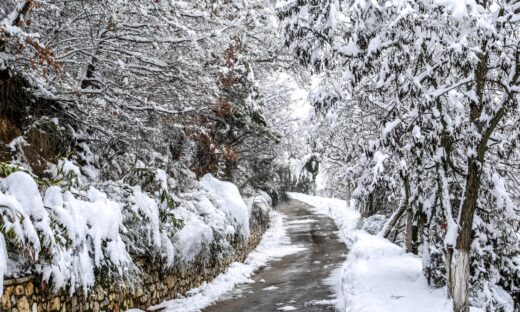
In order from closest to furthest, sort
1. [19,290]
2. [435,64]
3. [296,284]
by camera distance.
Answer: [19,290], [435,64], [296,284]

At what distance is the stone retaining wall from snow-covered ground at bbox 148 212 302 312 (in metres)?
0.19

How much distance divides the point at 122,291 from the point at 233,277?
18.6 feet

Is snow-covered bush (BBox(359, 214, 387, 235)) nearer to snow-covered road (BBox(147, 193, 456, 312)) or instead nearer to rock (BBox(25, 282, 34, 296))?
snow-covered road (BBox(147, 193, 456, 312))

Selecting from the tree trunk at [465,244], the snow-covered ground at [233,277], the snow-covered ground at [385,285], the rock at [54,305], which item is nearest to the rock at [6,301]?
the rock at [54,305]

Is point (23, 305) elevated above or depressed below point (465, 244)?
below

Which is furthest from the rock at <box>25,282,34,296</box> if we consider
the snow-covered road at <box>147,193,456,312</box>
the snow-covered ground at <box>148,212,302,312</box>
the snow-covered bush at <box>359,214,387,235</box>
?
the snow-covered bush at <box>359,214,387,235</box>

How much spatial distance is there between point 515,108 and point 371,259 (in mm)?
7204

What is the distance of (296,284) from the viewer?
1297 cm

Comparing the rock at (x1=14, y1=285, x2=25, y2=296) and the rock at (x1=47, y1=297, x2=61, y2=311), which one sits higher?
the rock at (x1=14, y1=285, x2=25, y2=296)

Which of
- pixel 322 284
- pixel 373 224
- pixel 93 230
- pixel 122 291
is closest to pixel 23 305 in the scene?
pixel 93 230

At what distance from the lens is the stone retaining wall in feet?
18.8

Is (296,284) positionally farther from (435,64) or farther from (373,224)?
(373,224)

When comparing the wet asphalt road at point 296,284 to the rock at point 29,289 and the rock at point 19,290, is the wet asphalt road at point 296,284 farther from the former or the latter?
the rock at point 19,290

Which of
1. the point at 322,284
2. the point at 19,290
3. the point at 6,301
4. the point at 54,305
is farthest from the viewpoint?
the point at 322,284
